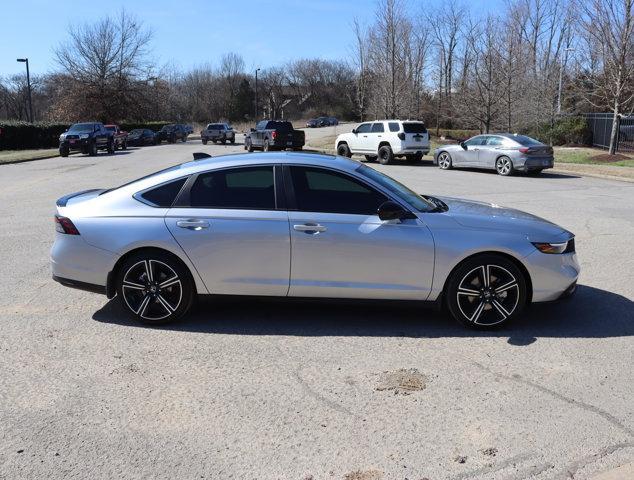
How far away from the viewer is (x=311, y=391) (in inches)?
155

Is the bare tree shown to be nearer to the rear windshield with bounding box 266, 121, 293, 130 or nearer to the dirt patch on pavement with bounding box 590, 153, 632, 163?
the dirt patch on pavement with bounding box 590, 153, 632, 163

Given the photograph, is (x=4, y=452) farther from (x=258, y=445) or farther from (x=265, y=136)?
(x=265, y=136)

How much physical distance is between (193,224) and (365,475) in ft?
9.02

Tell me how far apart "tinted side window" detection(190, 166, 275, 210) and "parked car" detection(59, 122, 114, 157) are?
1255 inches

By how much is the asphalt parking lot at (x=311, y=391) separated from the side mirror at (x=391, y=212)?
81 centimetres

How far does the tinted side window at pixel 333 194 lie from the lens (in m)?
5.04

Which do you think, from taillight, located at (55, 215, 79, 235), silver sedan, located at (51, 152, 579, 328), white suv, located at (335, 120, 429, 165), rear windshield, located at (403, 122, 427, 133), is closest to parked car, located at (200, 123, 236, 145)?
white suv, located at (335, 120, 429, 165)

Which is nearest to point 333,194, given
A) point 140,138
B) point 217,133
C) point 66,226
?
point 66,226

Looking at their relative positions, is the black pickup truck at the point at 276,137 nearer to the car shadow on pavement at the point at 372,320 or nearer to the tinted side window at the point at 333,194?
the car shadow on pavement at the point at 372,320

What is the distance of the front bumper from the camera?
4969mm

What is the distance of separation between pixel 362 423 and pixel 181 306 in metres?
2.23

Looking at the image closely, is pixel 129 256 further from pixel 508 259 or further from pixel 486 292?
pixel 508 259

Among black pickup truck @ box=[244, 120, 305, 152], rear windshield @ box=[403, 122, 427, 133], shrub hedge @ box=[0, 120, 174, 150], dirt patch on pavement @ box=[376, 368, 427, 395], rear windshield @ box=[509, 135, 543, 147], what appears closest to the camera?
dirt patch on pavement @ box=[376, 368, 427, 395]

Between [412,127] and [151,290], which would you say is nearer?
[151,290]
